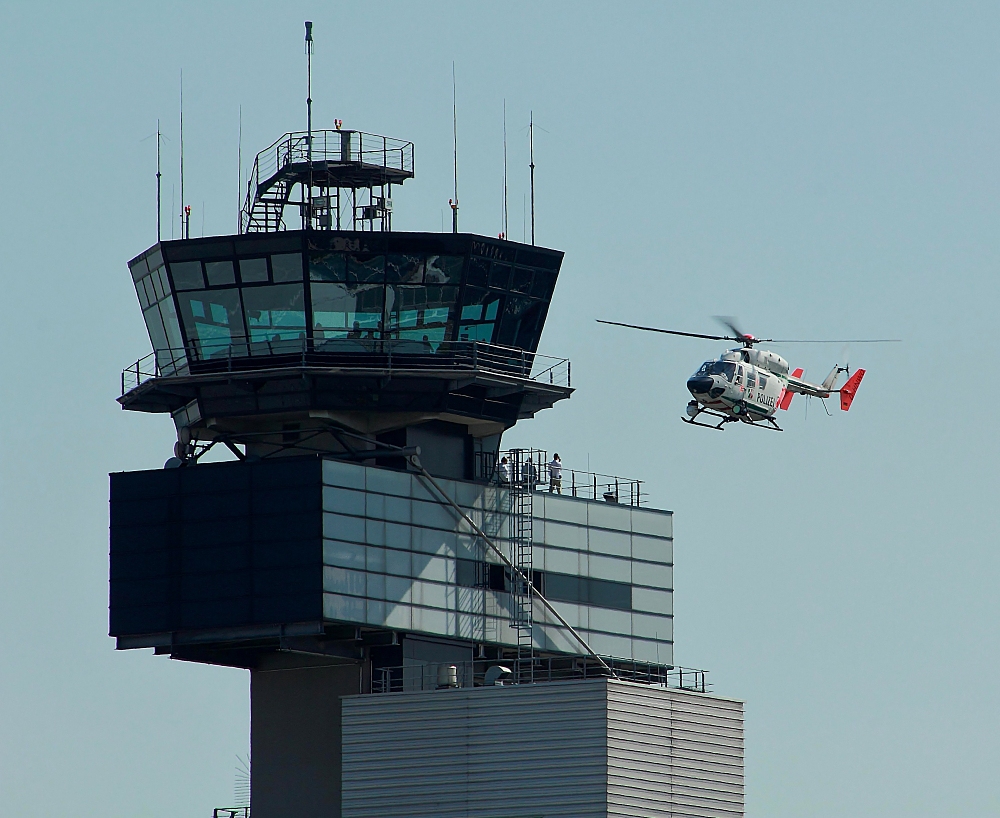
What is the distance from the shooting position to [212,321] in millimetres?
82375

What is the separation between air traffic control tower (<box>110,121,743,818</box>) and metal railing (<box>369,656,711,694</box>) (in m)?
0.13

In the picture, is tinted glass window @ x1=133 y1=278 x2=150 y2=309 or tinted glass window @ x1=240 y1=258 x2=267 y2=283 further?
tinted glass window @ x1=133 y1=278 x2=150 y2=309

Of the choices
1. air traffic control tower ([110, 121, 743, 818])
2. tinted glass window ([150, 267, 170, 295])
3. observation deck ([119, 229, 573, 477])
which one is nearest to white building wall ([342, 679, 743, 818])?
air traffic control tower ([110, 121, 743, 818])

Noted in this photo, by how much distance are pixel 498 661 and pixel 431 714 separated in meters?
4.81

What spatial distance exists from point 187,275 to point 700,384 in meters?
20.3

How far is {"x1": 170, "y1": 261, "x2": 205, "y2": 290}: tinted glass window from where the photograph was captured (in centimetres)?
8212

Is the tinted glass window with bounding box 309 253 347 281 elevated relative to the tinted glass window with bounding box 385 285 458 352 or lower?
elevated

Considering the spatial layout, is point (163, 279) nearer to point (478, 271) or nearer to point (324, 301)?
point (324, 301)

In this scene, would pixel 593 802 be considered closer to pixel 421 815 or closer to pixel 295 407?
pixel 421 815

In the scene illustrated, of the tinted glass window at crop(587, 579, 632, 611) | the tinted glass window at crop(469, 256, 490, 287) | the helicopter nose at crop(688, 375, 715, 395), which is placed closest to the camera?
the tinted glass window at crop(469, 256, 490, 287)

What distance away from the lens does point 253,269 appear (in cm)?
8169

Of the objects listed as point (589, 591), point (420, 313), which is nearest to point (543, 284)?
point (420, 313)

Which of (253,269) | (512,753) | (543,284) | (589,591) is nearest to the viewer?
(512,753)

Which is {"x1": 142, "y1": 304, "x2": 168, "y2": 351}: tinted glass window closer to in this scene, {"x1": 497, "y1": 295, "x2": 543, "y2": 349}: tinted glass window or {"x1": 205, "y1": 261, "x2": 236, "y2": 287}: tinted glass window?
{"x1": 205, "y1": 261, "x2": 236, "y2": 287}: tinted glass window
